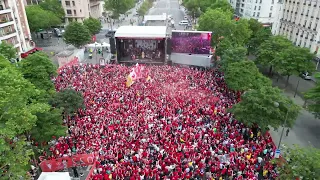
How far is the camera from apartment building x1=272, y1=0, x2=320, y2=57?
40.2m

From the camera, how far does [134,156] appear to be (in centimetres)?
1739

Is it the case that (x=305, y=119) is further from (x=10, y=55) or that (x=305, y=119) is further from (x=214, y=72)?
(x=10, y=55)

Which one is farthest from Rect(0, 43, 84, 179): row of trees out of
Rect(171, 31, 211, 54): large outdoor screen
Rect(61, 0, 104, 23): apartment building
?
Rect(61, 0, 104, 23): apartment building

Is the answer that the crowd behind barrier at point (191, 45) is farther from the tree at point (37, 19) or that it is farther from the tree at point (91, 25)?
the tree at point (37, 19)

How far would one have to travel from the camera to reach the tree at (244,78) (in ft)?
85.0

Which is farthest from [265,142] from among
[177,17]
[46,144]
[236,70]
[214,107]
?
[177,17]

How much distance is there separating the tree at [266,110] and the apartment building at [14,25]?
33.3 meters

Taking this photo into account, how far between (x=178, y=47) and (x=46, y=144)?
75.3ft

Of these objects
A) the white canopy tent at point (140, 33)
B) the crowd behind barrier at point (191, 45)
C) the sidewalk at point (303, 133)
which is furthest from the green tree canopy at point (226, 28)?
the sidewalk at point (303, 133)

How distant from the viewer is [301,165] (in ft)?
43.4

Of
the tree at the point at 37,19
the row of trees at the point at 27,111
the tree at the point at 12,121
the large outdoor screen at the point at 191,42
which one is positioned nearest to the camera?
the tree at the point at 12,121

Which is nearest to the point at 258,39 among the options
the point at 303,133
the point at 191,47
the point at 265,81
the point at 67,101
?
the point at 191,47

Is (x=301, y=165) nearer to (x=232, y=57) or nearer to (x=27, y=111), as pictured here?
(x=27, y=111)

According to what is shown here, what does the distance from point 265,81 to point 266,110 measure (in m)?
7.13
